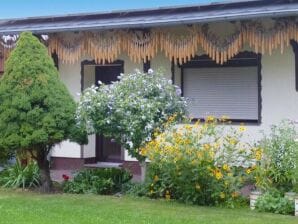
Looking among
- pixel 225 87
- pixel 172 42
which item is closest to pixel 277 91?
pixel 225 87

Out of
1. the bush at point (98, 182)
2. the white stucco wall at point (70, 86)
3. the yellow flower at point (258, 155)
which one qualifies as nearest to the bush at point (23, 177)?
the bush at point (98, 182)

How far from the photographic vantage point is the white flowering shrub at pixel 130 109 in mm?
12578

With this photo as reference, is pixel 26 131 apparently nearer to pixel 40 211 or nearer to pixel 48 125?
pixel 48 125

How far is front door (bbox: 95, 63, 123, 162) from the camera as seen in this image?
56.2 feet

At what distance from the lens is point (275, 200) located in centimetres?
1114

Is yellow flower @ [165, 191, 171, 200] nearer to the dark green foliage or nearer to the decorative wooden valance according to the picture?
the dark green foliage

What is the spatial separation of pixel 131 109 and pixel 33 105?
73.1 inches

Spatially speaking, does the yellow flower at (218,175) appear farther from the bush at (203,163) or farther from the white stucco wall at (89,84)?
the white stucco wall at (89,84)

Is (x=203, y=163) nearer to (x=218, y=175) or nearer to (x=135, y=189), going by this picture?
(x=218, y=175)

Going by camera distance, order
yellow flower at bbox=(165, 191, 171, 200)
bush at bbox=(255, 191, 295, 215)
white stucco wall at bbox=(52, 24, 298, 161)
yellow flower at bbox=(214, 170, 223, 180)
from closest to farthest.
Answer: bush at bbox=(255, 191, 295, 215) < yellow flower at bbox=(214, 170, 223, 180) < yellow flower at bbox=(165, 191, 171, 200) < white stucco wall at bbox=(52, 24, 298, 161)

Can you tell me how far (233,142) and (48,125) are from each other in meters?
3.40

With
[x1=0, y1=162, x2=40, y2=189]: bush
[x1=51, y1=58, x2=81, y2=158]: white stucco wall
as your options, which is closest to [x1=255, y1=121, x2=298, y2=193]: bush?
[x1=0, y1=162, x2=40, y2=189]: bush

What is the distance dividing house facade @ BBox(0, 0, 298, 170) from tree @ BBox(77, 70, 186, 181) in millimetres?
1496

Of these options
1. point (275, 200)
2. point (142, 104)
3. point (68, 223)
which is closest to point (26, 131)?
point (142, 104)
